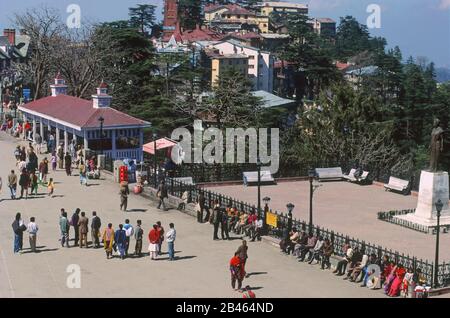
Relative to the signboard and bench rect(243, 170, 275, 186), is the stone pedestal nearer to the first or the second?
the signboard

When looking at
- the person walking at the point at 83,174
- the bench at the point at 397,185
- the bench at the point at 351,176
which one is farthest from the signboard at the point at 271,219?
the bench at the point at 351,176

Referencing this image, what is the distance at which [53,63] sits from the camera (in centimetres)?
6400

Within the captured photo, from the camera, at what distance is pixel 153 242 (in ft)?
74.0

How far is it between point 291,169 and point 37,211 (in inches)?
693

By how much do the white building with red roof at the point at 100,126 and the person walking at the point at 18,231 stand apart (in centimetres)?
1324

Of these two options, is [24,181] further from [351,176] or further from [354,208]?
[351,176]

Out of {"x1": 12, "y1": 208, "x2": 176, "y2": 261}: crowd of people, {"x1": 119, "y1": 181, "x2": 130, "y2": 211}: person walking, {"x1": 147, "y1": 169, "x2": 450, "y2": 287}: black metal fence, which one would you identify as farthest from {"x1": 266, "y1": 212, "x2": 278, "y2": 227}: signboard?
{"x1": 119, "y1": 181, "x2": 130, "y2": 211}: person walking

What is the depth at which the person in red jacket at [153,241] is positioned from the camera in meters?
22.4

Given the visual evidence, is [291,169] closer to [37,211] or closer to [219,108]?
[219,108]

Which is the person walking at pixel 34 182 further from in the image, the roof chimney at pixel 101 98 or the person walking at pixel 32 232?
the roof chimney at pixel 101 98

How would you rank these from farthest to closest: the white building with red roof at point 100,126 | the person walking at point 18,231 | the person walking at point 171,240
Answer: the white building with red roof at point 100,126
the person walking at point 171,240
the person walking at point 18,231

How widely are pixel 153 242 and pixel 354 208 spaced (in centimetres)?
1378

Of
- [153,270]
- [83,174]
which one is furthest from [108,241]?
[83,174]
